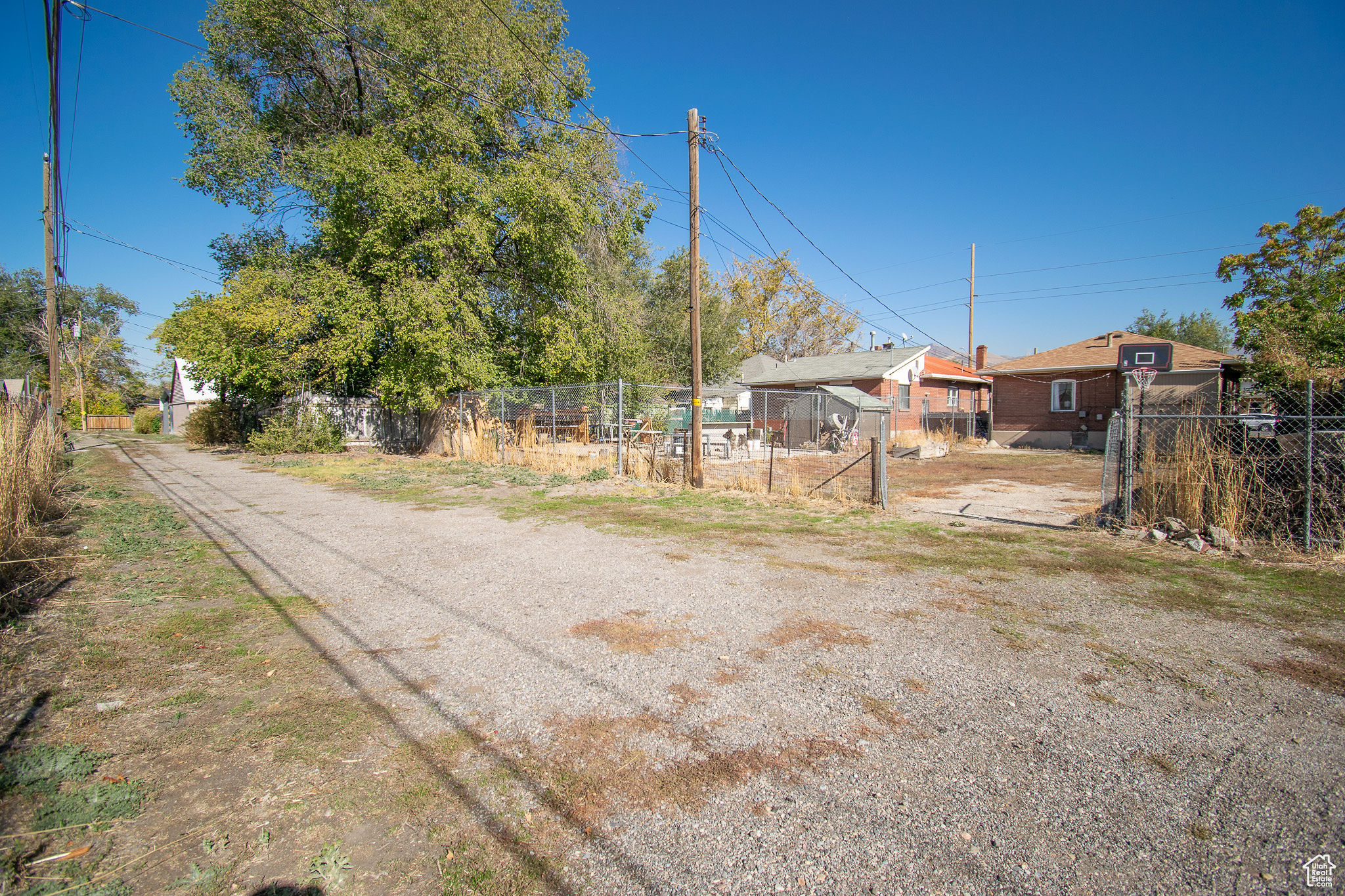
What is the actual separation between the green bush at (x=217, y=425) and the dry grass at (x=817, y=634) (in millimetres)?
29664

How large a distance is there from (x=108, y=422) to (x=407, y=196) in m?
47.2

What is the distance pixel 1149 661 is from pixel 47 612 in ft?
27.4

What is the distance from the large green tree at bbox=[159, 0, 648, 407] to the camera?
1753cm

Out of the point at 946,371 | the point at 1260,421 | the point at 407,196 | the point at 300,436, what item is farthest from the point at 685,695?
the point at 946,371

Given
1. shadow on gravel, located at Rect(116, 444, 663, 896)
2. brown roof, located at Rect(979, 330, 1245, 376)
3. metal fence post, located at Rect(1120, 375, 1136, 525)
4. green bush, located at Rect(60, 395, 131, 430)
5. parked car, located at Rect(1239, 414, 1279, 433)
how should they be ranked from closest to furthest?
shadow on gravel, located at Rect(116, 444, 663, 896) → parked car, located at Rect(1239, 414, 1279, 433) → metal fence post, located at Rect(1120, 375, 1136, 525) → brown roof, located at Rect(979, 330, 1245, 376) → green bush, located at Rect(60, 395, 131, 430)

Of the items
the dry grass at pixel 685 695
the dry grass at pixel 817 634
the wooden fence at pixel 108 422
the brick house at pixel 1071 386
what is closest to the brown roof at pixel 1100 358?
the brick house at pixel 1071 386

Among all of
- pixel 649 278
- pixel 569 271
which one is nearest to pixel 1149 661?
pixel 569 271

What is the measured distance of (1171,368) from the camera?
23.1 m

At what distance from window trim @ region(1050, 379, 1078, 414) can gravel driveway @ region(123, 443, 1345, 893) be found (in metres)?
24.4

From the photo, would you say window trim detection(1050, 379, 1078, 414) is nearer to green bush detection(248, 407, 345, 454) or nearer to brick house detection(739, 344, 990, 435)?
brick house detection(739, 344, 990, 435)

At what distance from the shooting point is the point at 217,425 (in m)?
26.2

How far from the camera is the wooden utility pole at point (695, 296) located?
11.7 meters

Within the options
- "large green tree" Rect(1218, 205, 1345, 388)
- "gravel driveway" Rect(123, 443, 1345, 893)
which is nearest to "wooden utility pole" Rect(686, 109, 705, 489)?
"gravel driveway" Rect(123, 443, 1345, 893)

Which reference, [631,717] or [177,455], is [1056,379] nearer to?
[631,717]
